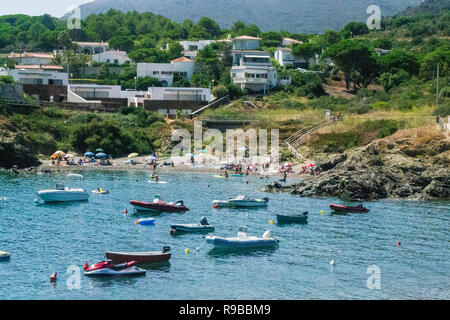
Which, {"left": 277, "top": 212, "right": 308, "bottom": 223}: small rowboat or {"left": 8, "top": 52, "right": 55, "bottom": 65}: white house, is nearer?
{"left": 277, "top": 212, "right": 308, "bottom": 223}: small rowboat

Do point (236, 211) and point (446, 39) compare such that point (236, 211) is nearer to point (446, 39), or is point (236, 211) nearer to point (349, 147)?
point (349, 147)

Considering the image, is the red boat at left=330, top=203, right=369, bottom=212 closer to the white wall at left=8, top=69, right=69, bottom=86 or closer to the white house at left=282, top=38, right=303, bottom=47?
the white wall at left=8, top=69, right=69, bottom=86

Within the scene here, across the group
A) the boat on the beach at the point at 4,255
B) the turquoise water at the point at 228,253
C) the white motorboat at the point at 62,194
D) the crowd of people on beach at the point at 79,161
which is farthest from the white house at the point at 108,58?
the boat on the beach at the point at 4,255

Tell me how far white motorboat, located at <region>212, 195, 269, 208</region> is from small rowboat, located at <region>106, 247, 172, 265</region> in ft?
65.8

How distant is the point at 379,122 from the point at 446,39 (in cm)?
8576

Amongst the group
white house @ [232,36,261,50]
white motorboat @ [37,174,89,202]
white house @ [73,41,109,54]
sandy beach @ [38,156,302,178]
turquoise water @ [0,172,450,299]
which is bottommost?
turquoise water @ [0,172,450,299]

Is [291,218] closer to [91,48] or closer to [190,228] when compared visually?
[190,228]

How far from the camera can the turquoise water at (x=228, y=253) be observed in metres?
34.4

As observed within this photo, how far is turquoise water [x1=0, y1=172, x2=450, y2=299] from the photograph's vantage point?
1355 inches

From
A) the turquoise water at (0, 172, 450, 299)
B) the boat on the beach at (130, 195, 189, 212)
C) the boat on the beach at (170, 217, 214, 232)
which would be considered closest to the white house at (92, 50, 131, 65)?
the turquoise water at (0, 172, 450, 299)

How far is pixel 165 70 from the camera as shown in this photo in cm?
12494

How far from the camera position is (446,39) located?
6457 inches

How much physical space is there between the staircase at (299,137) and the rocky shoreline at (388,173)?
1149 centimetres

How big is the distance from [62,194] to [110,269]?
24829mm
